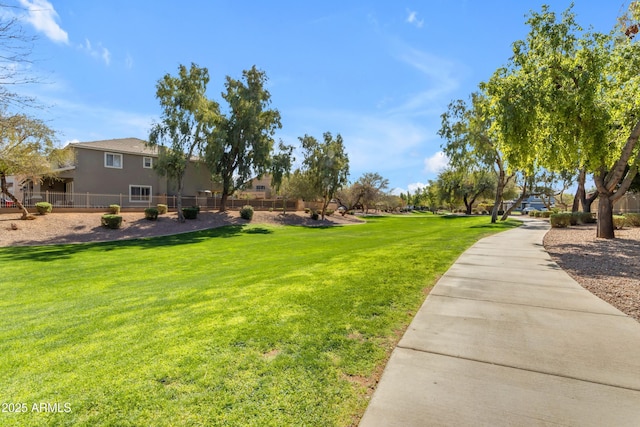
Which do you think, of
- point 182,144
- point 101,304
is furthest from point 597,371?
point 182,144

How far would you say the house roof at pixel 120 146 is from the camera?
89.5 ft

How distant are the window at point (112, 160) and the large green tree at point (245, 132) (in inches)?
331

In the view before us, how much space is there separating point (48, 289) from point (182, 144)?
19.2 m

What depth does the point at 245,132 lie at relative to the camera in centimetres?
2967

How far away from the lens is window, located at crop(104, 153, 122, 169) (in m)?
28.6

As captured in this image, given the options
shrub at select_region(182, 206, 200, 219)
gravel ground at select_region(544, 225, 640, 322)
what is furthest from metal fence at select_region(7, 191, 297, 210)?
gravel ground at select_region(544, 225, 640, 322)

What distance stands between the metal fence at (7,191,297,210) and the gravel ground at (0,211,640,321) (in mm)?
2080

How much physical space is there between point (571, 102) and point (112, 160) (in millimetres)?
32401

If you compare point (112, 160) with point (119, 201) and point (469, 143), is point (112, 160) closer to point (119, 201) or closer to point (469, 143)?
point (119, 201)

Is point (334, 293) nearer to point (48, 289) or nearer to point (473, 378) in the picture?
point (473, 378)

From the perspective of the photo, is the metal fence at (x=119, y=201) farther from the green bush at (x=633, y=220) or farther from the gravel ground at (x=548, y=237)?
the green bush at (x=633, y=220)

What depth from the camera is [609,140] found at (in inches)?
479

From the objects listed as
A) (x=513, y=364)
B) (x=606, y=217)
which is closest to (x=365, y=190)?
(x=606, y=217)

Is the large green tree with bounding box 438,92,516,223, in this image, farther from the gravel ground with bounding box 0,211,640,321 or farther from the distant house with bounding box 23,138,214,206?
the distant house with bounding box 23,138,214,206
